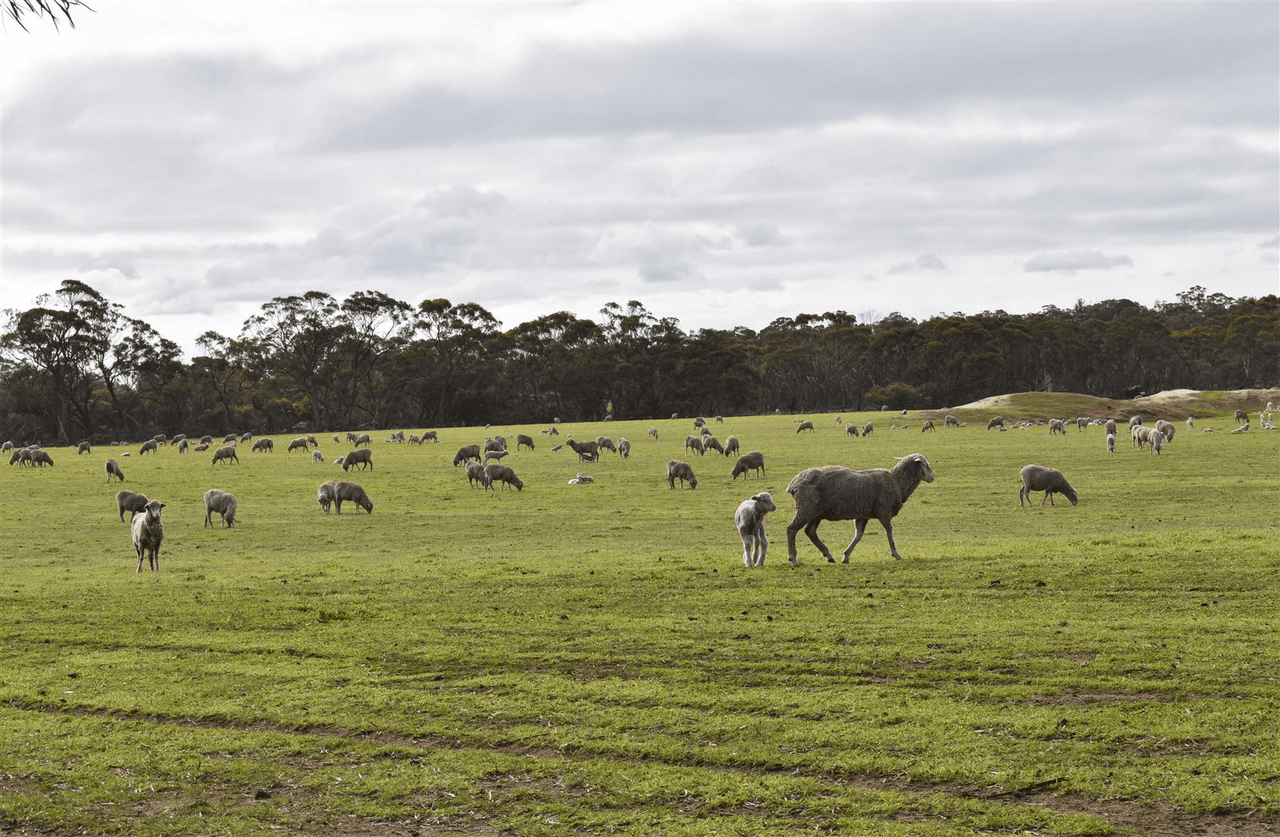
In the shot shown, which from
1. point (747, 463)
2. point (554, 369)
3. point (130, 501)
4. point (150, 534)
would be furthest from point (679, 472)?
point (554, 369)

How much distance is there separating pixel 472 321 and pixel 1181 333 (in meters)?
84.3

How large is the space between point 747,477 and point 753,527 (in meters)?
25.4

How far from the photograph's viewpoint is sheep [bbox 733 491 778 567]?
19750 mm

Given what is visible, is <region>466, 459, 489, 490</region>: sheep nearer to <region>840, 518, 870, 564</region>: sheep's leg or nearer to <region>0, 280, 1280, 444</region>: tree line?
<region>840, 518, 870, 564</region>: sheep's leg

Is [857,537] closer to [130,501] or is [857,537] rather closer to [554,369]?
[130,501]

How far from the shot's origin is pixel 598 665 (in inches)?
505

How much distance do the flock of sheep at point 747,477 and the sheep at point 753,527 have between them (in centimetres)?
2

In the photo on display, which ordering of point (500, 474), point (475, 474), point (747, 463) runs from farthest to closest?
1. point (747, 463)
2. point (475, 474)
3. point (500, 474)

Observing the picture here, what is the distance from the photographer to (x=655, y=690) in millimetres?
11570

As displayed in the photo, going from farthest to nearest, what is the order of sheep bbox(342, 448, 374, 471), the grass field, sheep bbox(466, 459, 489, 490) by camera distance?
sheep bbox(342, 448, 374, 471)
sheep bbox(466, 459, 489, 490)
the grass field

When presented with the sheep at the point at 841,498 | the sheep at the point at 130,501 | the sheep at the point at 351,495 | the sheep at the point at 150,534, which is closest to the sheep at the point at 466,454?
the sheep at the point at 351,495

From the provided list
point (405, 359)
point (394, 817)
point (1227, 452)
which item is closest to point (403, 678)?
point (394, 817)

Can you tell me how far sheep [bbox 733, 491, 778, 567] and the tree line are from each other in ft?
307

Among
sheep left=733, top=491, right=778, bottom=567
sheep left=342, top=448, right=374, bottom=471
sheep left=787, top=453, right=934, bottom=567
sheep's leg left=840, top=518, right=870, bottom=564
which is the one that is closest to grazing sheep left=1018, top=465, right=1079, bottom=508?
sheep left=787, top=453, right=934, bottom=567
